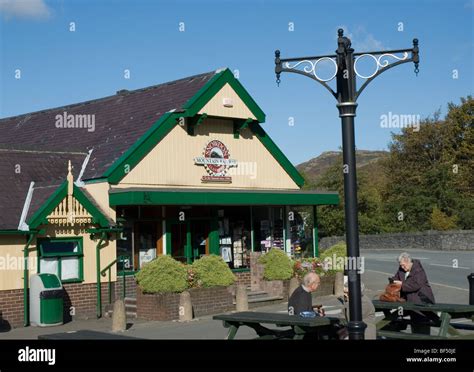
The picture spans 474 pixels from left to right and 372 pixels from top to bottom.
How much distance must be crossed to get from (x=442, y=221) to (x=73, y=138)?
32.6 meters

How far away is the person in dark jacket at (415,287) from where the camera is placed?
1259 centimetres

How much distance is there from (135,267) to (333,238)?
32422 millimetres

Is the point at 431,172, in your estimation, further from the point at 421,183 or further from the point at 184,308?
the point at 184,308

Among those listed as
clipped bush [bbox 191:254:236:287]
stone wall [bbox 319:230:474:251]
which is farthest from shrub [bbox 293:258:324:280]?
stone wall [bbox 319:230:474:251]

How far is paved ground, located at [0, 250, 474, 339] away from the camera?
55.7ft

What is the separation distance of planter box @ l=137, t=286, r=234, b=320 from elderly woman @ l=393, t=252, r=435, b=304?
319 inches

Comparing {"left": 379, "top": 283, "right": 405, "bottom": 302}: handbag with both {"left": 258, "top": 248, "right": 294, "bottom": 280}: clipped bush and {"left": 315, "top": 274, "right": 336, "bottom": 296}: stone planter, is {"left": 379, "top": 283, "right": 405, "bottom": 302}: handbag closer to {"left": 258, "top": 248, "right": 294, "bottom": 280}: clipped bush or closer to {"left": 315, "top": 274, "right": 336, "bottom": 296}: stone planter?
{"left": 258, "top": 248, "right": 294, "bottom": 280}: clipped bush

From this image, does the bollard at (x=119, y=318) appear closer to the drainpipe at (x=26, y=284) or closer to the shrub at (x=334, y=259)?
the drainpipe at (x=26, y=284)

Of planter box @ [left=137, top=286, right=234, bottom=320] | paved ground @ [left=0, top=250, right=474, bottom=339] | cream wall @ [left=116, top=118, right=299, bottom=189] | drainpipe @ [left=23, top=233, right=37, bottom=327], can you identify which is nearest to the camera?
paved ground @ [left=0, top=250, right=474, bottom=339]

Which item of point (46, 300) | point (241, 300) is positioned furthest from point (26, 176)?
point (241, 300)

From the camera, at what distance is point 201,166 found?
79.8 ft

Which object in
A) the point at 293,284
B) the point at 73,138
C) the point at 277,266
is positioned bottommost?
the point at 293,284

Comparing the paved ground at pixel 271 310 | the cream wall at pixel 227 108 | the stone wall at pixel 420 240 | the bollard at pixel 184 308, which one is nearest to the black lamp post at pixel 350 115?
the paved ground at pixel 271 310

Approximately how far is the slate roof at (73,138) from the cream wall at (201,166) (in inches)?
30.8
